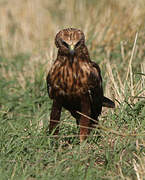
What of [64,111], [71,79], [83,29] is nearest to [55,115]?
[71,79]

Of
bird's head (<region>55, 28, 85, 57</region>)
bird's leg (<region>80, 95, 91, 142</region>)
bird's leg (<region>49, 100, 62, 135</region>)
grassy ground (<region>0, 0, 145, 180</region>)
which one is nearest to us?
grassy ground (<region>0, 0, 145, 180</region>)

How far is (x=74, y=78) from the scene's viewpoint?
482 centimetres

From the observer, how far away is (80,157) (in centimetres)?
439

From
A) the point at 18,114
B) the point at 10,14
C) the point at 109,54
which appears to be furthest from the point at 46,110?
the point at 10,14

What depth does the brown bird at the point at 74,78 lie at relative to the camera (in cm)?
479

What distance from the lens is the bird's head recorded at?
4.69m

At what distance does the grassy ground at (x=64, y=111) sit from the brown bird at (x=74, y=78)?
195 millimetres

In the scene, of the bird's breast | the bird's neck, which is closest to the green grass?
the bird's breast

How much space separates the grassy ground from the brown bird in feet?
0.64

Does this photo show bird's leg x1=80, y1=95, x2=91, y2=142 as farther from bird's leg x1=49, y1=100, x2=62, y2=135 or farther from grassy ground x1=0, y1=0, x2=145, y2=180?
bird's leg x1=49, y1=100, x2=62, y2=135

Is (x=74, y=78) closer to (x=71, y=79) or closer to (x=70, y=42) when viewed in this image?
(x=71, y=79)

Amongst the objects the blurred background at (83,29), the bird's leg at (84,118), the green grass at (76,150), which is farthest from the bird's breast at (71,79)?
the blurred background at (83,29)

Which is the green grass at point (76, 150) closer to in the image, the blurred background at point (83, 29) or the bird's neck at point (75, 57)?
the bird's neck at point (75, 57)

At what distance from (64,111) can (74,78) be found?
1622 millimetres
